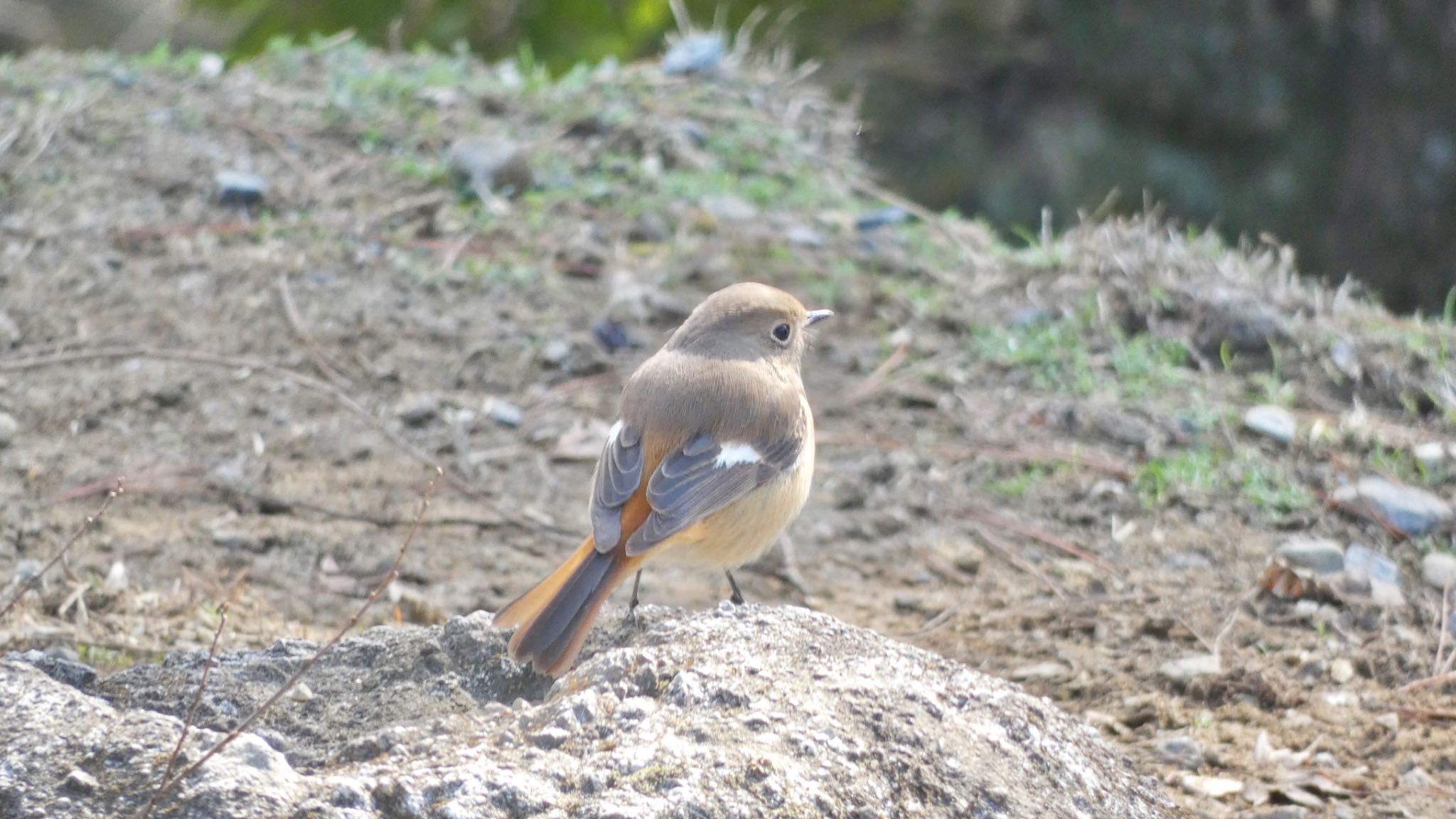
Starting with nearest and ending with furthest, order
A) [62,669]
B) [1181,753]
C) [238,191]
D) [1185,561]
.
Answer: [62,669]
[1181,753]
[1185,561]
[238,191]

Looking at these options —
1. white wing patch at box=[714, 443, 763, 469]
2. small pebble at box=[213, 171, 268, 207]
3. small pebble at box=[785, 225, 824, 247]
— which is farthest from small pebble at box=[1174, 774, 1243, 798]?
small pebble at box=[213, 171, 268, 207]

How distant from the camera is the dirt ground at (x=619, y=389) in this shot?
4.34m

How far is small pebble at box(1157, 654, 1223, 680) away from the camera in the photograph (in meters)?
4.20

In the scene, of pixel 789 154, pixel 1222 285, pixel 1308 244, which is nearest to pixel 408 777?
pixel 1222 285

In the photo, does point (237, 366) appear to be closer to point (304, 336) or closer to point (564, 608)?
point (304, 336)

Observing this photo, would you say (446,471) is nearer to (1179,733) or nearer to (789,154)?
(1179,733)

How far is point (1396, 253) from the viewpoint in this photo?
32.2 feet

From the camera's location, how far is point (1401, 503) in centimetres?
507

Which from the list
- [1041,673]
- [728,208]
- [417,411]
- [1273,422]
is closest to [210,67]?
[728,208]

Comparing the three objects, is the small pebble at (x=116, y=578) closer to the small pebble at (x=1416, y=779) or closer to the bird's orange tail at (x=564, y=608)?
the bird's orange tail at (x=564, y=608)

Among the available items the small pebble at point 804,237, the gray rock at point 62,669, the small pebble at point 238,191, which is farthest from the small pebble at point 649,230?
the gray rock at point 62,669

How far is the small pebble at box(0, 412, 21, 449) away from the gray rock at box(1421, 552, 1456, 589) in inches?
182

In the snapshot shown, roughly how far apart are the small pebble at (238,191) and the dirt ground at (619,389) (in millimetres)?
32

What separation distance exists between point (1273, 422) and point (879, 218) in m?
2.48
